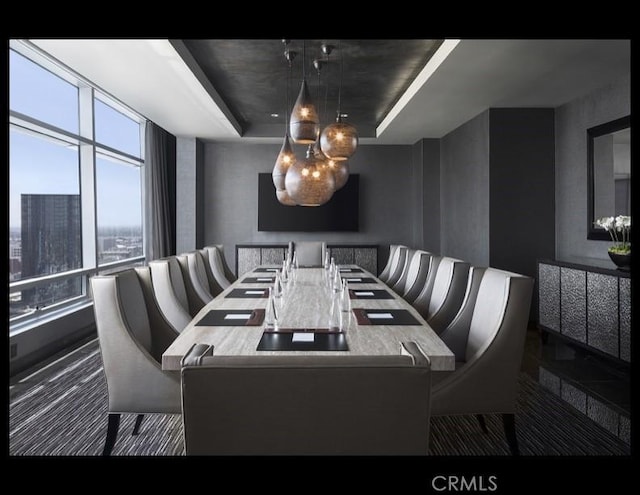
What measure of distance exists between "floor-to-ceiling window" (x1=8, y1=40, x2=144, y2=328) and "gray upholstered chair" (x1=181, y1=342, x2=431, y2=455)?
3.40 m

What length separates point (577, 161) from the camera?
5328 mm

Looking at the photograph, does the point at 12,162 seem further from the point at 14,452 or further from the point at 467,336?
the point at 467,336

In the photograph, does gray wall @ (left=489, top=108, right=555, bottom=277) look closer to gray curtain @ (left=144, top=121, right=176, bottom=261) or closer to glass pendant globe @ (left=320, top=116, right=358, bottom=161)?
glass pendant globe @ (left=320, top=116, right=358, bottom=161)

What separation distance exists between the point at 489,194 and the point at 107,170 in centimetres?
466

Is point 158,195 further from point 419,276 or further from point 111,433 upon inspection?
point 111,433

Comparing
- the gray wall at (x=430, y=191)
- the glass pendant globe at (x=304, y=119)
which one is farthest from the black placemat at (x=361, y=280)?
the gray wall at (x=430, y=191)

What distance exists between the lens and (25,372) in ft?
13.7

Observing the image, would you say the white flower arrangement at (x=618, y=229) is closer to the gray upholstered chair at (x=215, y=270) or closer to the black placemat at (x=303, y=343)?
the black placemat at (x=303, y=343)

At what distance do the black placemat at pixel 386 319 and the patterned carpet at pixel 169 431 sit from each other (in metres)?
0.64

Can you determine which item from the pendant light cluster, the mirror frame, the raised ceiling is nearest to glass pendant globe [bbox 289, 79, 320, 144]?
the pendant light cluster

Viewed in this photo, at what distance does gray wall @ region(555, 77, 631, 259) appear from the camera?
477cm

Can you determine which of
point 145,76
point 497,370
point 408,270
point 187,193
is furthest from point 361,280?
point 187,193
